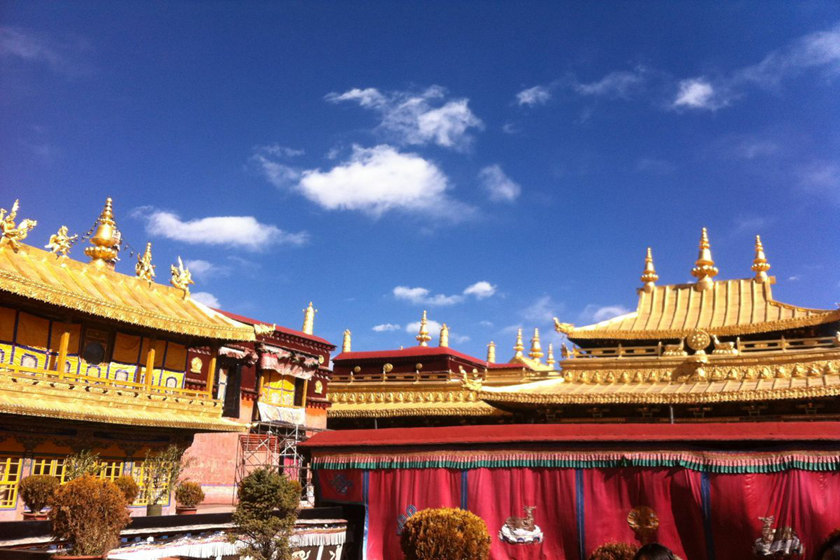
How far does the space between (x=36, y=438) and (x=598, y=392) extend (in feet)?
51.4

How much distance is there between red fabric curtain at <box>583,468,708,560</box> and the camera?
11.6 meters

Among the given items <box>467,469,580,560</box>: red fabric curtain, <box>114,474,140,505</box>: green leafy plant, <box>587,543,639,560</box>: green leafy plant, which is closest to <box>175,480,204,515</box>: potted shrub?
<box>114,474,140,505</box>: green leafy plant

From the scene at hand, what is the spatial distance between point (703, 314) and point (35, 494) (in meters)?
21.6

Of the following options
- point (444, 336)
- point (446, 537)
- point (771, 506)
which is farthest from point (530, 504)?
point (444, 336)

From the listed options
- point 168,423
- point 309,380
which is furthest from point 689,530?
point 309,380

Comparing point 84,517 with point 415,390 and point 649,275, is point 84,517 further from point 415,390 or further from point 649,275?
point 649,275

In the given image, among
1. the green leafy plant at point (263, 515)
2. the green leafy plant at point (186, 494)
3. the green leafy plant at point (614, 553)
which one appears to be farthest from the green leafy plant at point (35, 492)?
the green leafy plant at point (614, 553)

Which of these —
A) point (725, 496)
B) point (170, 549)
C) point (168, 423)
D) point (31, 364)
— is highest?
point (31, 364)

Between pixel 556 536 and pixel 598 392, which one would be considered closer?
pixel 556 536

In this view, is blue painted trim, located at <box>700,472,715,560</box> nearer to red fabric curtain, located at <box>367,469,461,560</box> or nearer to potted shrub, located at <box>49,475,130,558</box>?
red fabric curtain, located at <box>367,469,461,560</box>

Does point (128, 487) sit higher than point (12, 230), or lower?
lower

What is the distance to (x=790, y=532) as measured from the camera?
11.0m

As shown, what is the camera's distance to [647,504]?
12.0 m

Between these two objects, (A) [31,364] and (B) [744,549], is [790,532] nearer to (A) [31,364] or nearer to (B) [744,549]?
(B) [744,549]
